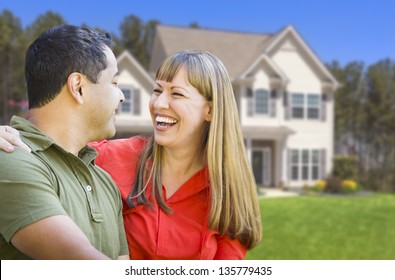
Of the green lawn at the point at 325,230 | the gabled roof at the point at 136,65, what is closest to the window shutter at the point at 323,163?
the green lawn at the point at 325,230

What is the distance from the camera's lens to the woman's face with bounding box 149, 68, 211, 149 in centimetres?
122

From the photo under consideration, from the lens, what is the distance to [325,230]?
5.84 m

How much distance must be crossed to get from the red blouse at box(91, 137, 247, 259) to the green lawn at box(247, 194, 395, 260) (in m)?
3.21

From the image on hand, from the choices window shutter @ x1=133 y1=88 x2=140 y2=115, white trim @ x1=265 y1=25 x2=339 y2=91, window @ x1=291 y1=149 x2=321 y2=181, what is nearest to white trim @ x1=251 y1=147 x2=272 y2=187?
window @ x1=291 y1=149 x2=321 y2=181

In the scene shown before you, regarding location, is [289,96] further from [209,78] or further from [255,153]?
[209,78]

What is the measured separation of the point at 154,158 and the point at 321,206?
6.67 metres

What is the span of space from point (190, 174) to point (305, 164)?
35.5 feet

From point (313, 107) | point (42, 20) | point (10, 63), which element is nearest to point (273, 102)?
point (313, 107)

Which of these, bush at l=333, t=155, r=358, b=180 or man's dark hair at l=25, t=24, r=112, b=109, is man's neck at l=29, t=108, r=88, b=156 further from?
bush at l=333, t=155, r=358, b=180

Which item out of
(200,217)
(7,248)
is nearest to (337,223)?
(200,217)

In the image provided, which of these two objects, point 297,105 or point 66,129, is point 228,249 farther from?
point 297,105

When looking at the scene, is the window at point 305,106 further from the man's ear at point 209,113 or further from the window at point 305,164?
the man's ear at point 209,113
